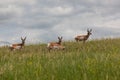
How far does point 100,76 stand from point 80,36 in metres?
24.5

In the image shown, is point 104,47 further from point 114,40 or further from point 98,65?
point 98,65

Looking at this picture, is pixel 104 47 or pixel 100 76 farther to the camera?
pixel 104 47

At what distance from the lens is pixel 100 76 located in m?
9.31

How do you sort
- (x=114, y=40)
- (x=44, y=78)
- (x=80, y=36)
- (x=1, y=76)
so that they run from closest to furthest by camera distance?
(x=44, y=78) → (x=1, y=76) → (x=114, y=40) → (x=80, y=36)

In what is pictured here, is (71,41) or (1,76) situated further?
(71,41)

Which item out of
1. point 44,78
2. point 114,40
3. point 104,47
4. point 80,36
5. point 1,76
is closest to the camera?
point 44,78

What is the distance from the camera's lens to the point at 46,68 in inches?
412

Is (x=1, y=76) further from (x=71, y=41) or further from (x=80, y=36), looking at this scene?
(x=80, y=36)

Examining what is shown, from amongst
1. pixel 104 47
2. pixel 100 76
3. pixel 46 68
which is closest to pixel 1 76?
pixel 46 68

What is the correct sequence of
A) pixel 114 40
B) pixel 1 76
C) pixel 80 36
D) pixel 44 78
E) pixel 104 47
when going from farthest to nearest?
pixel 80 36 → pixel 114 40 → pixel 104 47 → pixel 1 76 → pixel 44 78

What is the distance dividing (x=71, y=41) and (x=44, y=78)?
689 inches

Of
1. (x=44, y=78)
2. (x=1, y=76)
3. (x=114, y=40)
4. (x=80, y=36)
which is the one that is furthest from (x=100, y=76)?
(x=80, y=36)

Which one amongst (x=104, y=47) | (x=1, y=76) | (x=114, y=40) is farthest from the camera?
(x=114, y=40)

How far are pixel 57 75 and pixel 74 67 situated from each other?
97cm
